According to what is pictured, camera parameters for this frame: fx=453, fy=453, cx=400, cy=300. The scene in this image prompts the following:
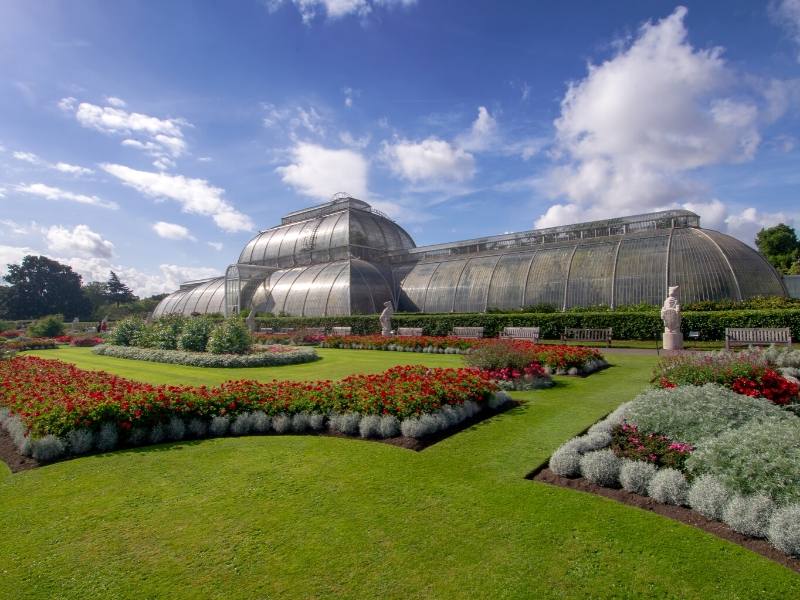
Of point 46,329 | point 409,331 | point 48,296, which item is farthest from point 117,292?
point 409,331

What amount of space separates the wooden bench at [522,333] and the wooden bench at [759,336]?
791 centimetres

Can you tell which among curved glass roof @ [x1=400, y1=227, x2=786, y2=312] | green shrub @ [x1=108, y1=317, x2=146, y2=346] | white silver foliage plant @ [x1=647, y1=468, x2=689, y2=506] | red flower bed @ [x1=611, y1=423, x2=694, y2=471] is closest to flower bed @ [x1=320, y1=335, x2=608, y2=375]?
red flower bed @ [x1=611, y1=423, x2=694, y2=471]

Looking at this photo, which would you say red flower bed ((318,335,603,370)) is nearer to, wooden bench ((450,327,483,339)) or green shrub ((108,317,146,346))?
wooden bench ((450,327,483,339))

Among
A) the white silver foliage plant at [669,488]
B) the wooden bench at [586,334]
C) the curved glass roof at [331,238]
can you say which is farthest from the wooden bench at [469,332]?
the curved glass roof at [331,238]

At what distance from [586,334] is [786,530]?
65.7ft

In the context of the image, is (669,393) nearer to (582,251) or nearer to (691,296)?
(691,296)

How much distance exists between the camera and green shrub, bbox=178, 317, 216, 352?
22.3m

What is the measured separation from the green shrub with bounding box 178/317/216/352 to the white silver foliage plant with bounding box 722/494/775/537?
2192 centimetres

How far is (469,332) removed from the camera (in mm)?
26141

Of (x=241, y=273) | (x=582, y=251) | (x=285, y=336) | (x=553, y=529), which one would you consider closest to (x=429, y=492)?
(x=553, y=529)

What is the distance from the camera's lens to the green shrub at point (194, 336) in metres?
22.3

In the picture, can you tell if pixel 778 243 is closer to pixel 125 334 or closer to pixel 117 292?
pixel 125 334

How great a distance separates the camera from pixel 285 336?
97.3ft

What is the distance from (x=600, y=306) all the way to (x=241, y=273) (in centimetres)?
3790
